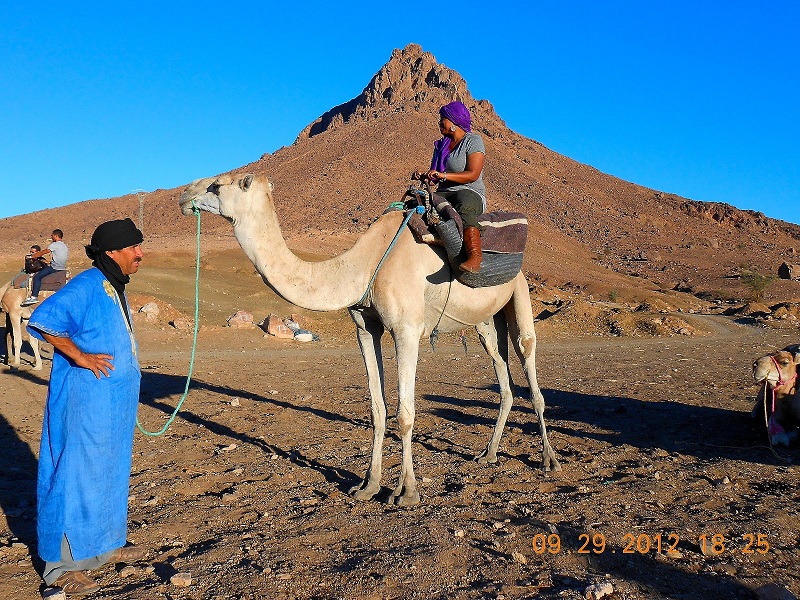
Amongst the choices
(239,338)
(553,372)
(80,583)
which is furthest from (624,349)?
(80,583)

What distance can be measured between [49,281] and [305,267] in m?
9.85

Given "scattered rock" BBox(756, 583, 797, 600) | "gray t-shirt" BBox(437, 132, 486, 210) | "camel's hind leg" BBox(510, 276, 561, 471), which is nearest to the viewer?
"scattered rock" BBox(756, 583, 797, 600)

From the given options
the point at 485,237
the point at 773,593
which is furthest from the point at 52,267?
the point at 773,593

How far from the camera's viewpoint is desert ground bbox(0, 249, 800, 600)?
12.6 ft

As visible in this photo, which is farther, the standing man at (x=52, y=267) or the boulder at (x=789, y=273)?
the boulder at (x=789, y=273)

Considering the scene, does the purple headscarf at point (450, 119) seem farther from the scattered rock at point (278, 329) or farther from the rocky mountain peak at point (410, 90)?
the rocky mountain peak at point (410, 90)

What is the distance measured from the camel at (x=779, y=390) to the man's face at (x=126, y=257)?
5834mm

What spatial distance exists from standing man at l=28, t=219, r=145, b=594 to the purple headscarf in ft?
10.2

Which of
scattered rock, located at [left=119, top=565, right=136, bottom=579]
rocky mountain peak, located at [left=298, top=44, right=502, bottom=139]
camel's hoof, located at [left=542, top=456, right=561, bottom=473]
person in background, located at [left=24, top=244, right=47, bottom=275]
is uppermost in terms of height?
rocky mountain peak, located at [left=298, top=44, right=502, bottom=139]

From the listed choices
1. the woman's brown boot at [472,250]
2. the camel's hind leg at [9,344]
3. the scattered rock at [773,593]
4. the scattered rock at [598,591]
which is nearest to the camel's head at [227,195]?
the woman's brown boot at [472,250]

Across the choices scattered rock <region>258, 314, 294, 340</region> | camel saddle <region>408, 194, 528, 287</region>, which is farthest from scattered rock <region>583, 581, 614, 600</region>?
scattered rock <region>258, 314, 294, 340</region>

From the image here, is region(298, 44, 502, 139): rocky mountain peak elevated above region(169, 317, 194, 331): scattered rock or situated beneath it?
elevated above

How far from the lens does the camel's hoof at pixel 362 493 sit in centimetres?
546

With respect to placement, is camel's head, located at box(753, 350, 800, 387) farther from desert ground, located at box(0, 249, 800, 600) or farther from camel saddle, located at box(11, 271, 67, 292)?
camel saddle, located at box(11, 271, 67, 292)
